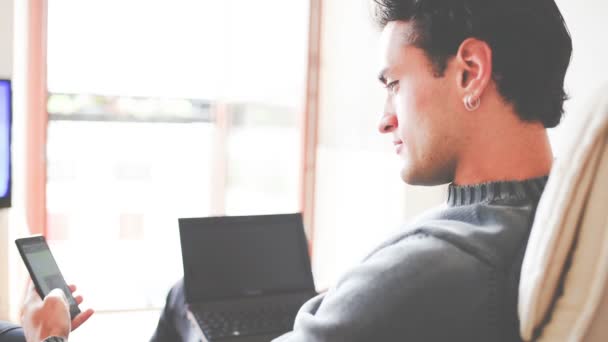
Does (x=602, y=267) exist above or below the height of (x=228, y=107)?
below

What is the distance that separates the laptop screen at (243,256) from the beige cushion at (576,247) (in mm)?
835

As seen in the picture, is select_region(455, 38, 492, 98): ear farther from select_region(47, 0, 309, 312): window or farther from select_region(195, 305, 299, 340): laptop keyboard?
select_region(47, 0, 309, 312): window

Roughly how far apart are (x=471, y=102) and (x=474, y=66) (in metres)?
0.05

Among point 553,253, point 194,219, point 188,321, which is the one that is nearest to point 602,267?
point 553,253

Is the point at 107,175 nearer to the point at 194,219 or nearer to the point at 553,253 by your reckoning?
the point at 194,219

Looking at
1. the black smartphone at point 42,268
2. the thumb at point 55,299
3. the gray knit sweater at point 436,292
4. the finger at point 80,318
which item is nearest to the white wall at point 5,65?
the black smartphone at point 42,268

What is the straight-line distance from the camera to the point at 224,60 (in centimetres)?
286

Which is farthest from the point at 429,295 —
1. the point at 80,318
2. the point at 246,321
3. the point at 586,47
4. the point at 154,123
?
the point at 154,123

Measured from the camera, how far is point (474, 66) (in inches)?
29.6

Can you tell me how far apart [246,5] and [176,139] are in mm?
792

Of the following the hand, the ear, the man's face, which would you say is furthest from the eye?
the hand

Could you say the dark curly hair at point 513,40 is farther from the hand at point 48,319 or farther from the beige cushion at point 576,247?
the hand at point 48,319

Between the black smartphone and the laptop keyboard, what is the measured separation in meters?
0.32

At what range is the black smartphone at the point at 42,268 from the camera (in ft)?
3.95
